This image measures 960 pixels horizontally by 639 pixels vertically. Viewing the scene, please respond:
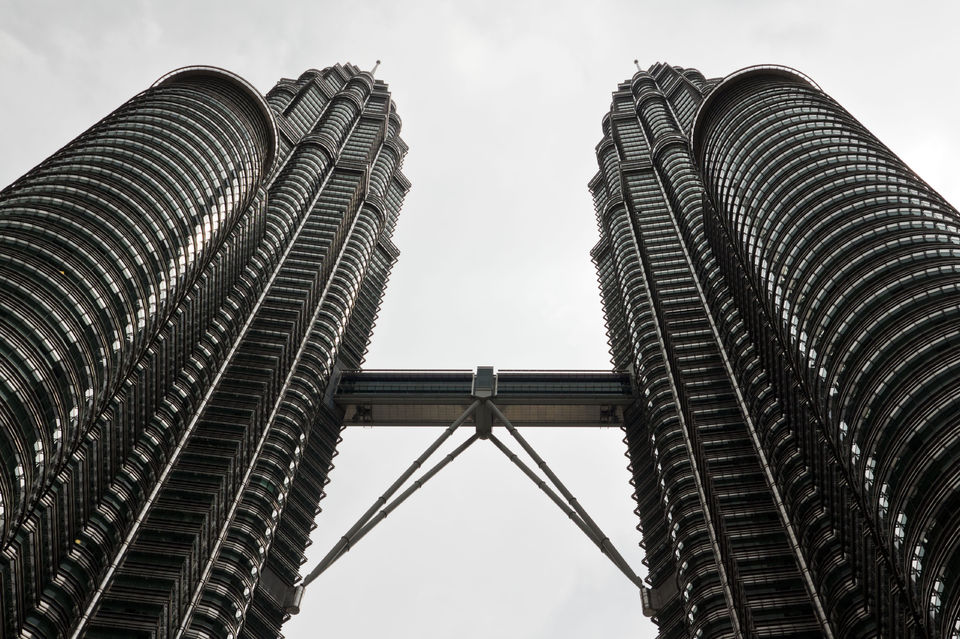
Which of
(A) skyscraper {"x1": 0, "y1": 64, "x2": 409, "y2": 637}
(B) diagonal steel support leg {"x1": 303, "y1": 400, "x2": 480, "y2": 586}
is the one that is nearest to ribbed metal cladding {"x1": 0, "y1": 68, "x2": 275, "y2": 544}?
(A) skyscraper {"x1": 0, "y1": 64, "x2": 409, "y2": 637}

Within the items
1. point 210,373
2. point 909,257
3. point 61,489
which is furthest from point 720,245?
point 61,489

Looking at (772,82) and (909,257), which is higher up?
(772,82)

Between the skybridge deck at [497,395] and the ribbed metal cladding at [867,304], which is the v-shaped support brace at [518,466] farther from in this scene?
the ribbed metal cladding at [867,304]

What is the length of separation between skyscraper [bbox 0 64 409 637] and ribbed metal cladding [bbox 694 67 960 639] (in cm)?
5572

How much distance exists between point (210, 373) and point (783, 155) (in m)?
69.7

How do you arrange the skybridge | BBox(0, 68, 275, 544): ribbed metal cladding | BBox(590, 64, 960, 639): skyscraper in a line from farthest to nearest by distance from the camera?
1. the skybridge
2. BBox(0, 68, 275, 544): ribbed metal cladding
3. BBox(590, 64, 960, 639): skyscraper

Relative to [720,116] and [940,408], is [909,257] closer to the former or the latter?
[940,408]

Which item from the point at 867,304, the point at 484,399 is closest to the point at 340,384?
the point at 484,399

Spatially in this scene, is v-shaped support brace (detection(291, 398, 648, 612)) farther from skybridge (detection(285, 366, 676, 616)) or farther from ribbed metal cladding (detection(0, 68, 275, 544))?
ribbed metal cladding (detection(0, 68, 275, 544))

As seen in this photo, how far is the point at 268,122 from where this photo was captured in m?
113

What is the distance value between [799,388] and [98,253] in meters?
63.3

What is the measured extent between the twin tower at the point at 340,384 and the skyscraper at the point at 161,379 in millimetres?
314

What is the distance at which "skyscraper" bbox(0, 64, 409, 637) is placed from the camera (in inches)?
2591

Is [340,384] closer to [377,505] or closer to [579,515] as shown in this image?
[377,505]
